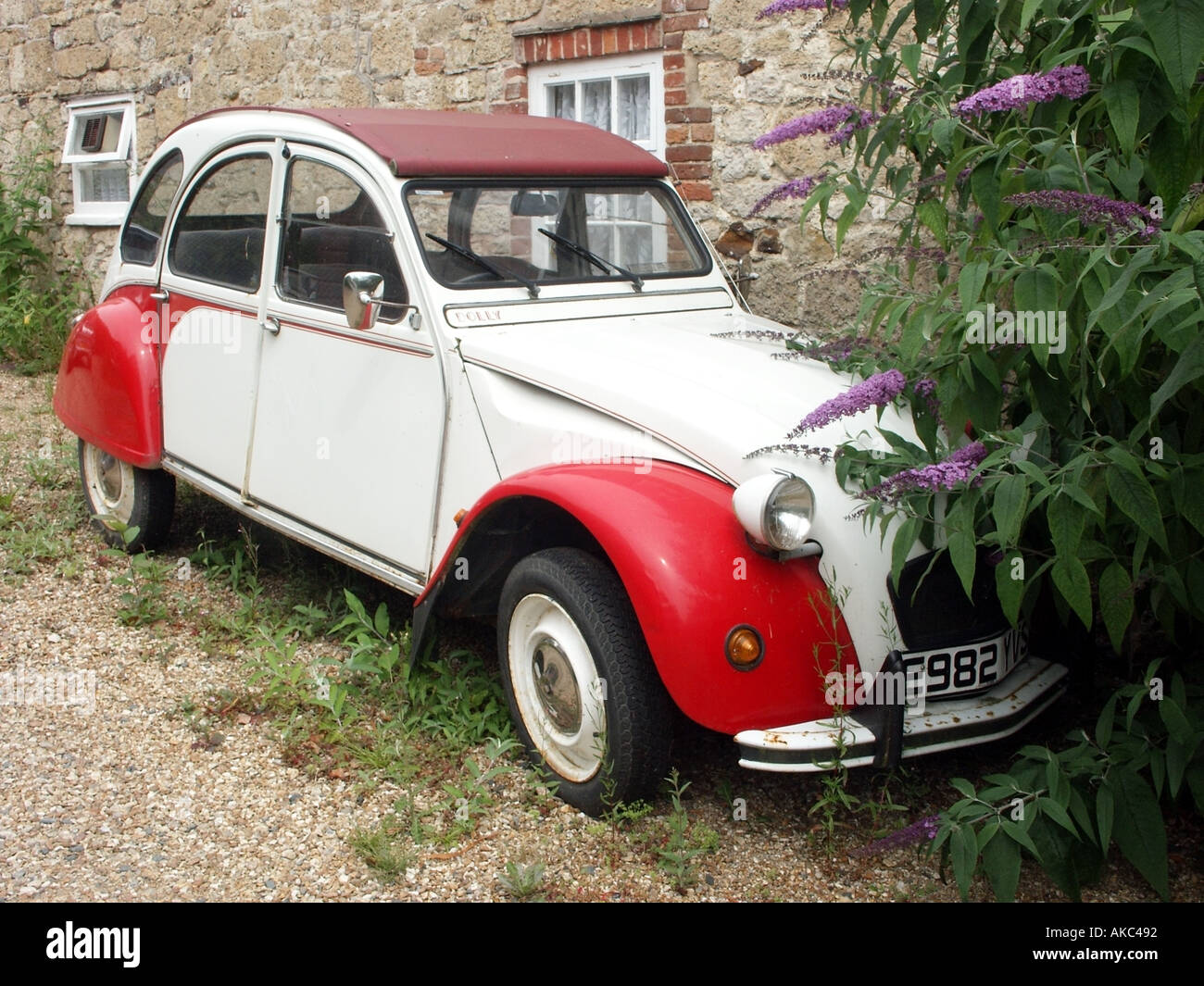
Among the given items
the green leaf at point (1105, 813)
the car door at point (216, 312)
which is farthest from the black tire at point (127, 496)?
the green leaf at point (1105, 813)

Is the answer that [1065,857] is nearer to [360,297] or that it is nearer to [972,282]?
[972,282]

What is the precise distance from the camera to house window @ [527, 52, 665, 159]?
616 centimetres

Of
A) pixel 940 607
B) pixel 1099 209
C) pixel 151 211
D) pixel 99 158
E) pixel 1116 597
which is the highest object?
pixel 99 158

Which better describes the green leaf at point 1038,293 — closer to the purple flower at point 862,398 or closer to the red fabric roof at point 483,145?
the purple flower at point 862,398

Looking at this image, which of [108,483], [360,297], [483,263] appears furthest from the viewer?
[108,483]

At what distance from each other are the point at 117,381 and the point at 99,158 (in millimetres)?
5643

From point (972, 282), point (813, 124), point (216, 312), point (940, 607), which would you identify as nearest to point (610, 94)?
point (216, 312)

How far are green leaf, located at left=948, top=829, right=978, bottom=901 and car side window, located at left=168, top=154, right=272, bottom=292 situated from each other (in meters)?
3.01

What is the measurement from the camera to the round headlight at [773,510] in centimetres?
279

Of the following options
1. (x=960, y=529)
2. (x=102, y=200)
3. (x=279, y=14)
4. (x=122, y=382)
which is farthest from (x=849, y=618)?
(x=102, y=200)

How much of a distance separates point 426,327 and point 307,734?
4.20ft

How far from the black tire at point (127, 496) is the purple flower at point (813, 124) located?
306cm

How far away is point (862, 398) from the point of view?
2.77 meters
